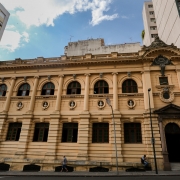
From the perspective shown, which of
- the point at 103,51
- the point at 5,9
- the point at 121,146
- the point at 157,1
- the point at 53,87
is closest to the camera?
the point at 121,146

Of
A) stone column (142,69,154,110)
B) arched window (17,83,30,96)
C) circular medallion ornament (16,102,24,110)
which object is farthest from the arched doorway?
arched window (17,83,30,96)

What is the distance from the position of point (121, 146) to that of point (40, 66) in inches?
618

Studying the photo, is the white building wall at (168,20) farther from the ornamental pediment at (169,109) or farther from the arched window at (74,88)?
the arched window at (74,88)

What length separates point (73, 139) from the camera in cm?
1833

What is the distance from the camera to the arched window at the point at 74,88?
20.7 metres

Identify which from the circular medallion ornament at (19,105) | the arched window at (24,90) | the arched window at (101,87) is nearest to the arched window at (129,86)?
the arched window at (101,87)

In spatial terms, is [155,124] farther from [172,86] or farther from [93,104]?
[93,104]

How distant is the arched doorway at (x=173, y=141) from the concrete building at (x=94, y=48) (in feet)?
58.1

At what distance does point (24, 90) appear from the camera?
22031mm

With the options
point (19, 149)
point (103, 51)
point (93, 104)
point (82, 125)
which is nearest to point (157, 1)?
point (103, 51)

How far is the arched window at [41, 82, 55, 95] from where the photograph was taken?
69.8 feet

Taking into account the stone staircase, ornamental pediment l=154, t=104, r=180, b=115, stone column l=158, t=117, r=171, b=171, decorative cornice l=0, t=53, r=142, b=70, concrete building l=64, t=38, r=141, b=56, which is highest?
concrete building l=64, t=38, r=141, b=56

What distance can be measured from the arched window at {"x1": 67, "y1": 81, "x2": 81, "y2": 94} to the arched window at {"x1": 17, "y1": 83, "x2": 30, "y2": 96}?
20.4 ft

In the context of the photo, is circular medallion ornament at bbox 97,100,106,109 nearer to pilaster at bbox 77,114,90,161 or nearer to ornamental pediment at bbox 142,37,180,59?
pilaster at bbox 77,114,90,161
